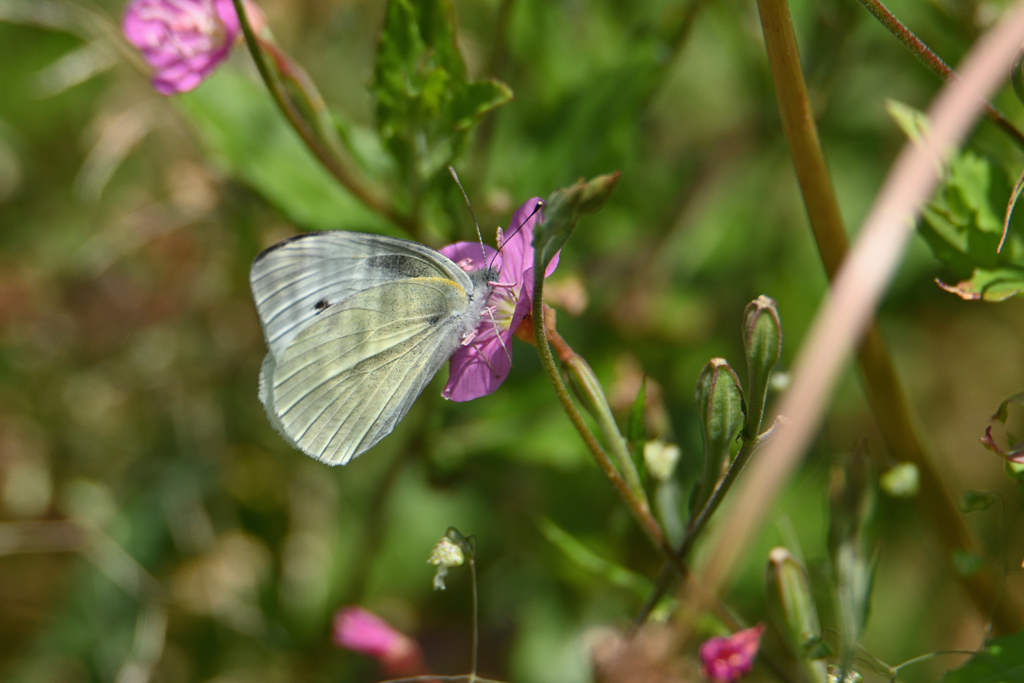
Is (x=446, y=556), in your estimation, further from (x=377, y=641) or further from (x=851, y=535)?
(x=851, y=535)

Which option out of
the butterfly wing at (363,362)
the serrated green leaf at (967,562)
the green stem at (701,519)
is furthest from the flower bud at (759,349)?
the butterfly wing at (363,362)

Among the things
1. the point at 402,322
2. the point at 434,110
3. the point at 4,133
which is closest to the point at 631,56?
the point at 434,110

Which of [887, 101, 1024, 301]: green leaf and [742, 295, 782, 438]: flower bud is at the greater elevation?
[887, 101, 1024, 301]: green leaf

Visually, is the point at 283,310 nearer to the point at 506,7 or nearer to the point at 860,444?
the point at 506,7

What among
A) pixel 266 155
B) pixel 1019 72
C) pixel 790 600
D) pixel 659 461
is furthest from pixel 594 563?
pixel 266 155

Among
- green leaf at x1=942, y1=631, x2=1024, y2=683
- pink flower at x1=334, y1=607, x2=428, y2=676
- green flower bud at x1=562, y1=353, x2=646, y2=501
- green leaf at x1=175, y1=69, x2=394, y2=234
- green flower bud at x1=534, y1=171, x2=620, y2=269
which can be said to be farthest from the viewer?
green leaf at x1=175, y1=69, x2=394, y2=234

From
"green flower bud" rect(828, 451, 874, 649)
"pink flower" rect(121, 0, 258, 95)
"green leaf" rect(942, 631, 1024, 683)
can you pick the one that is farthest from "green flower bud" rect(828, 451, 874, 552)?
"pink flower" rect(121, 0, 258, 95)

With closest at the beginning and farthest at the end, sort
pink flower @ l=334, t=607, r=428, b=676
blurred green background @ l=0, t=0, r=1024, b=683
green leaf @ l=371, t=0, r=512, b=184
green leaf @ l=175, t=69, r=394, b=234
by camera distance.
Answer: green leaf @ l=371, t=0, r=512, b=184
pink flower @ l=334, t=607, r=428, b=676
green leaf @ l=175, t=69, r=394, b=234
blurred green background @ l=0, t=0, r=1024, b=683

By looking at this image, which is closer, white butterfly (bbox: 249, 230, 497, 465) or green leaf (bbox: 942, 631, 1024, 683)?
green leaf (bbox: 942, 631, 1024, 683)

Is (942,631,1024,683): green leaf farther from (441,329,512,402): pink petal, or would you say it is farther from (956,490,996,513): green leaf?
(441,329,512,402): pink petal
